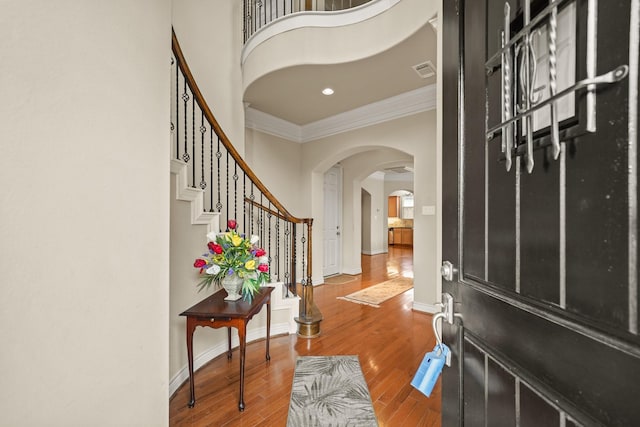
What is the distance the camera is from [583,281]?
0.45 metres

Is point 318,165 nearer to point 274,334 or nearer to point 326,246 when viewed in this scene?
point 326,246

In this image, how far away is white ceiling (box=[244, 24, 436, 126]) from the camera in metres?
2.80

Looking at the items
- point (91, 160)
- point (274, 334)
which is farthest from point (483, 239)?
point (274, 334)

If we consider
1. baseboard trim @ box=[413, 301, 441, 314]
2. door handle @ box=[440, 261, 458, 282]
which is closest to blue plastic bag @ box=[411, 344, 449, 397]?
door handle @ box=[440, 261, 458, 282]

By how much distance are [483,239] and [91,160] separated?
118 cm

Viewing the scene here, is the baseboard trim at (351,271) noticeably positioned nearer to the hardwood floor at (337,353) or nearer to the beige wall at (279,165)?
the beige wall at (279,165)

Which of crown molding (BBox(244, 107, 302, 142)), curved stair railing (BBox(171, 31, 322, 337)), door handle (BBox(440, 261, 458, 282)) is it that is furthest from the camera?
crown molding (BBox(244, 107, 302, 142))

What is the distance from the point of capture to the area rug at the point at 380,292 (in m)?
4.24

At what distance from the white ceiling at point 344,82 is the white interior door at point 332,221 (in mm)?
1734

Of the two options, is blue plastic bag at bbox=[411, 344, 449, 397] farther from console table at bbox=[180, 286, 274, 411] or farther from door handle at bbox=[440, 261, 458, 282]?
console table at bbox=[180, 286, 274, 411]

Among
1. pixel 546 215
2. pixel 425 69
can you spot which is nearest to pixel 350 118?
pixel 425 69

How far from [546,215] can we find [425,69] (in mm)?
3119

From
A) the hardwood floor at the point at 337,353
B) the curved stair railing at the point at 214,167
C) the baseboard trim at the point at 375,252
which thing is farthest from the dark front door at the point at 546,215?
the baseboard trim at the point at 375,252

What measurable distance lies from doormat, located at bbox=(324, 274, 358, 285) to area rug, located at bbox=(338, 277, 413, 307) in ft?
2.00
